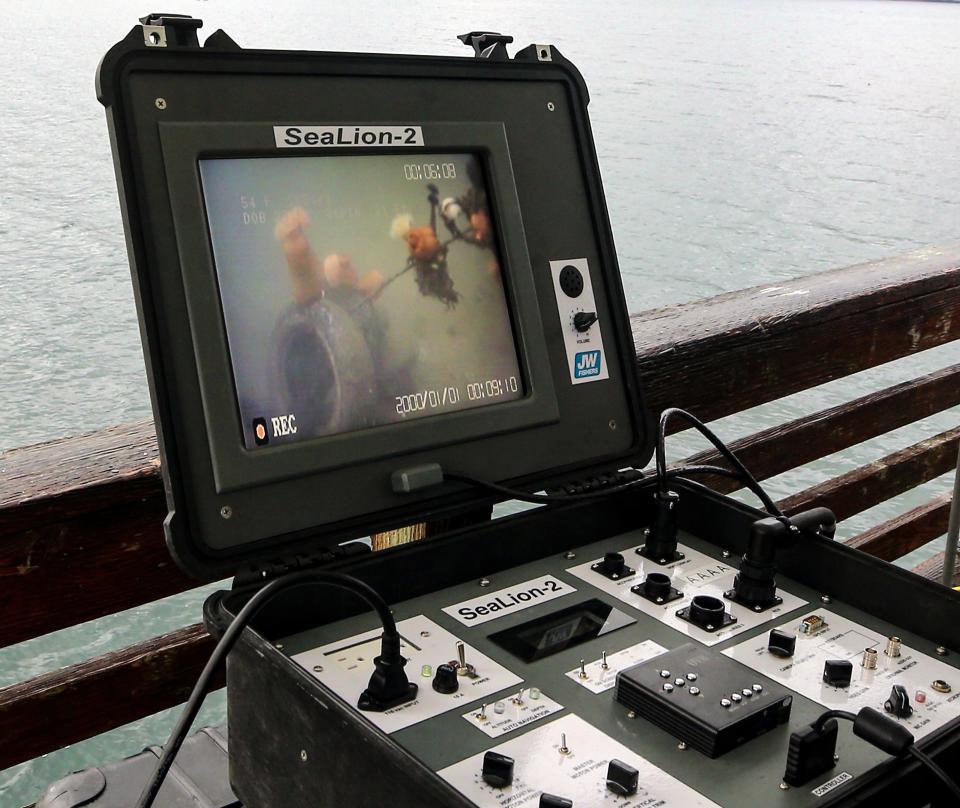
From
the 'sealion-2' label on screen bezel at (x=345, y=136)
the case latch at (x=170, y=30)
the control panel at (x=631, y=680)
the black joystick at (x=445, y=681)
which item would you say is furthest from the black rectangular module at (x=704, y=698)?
the case latch at (x=170, y=30)

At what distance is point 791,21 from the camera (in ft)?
33.7

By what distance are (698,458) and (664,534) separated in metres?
0.68

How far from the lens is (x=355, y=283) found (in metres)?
0.85

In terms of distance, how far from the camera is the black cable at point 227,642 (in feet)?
2.12

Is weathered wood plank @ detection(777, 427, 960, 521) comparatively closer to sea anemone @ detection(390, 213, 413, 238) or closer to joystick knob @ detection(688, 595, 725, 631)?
joystick knob @ detection(688, 595, 725, 631)

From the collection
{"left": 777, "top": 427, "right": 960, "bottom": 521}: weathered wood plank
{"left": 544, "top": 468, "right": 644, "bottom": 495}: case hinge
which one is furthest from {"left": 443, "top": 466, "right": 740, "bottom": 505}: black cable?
{"left": 777, "top": 427, "right": 960, "bottom": 521}: weathered wood plank

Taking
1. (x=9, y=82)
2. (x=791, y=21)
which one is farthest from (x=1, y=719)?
(x=791, y=21)

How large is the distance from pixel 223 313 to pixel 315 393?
10 cm

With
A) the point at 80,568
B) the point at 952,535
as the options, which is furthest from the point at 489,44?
the point at 952,535

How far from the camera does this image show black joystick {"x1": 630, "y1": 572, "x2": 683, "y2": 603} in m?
0.87

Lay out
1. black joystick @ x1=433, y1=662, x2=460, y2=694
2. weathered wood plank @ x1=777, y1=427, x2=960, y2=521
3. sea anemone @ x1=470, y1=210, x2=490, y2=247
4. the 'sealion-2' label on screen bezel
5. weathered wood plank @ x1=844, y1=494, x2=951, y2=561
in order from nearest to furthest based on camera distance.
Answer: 1. black joystick @ x1=433, y1=662, x2=460, y2=694
2. the 'sealion-2' label on screen bezel
3. sea anemone @ x1=470, y1=210, x2=490, y2=247
4. weathered wood plank @ x1=777, y1=427, x2=960, y2=521
5. weathered wood plank @ x1=844, y1=494, x2=951, y2=561

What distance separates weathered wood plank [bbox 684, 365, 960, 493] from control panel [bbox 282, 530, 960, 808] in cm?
73

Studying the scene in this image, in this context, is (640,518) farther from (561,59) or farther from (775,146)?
(775,146)

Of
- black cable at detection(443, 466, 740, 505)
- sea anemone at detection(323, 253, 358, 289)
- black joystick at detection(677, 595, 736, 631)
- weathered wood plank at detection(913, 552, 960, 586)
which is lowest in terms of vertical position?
weathered wood plank at detection(913, 552, 960, 586)
